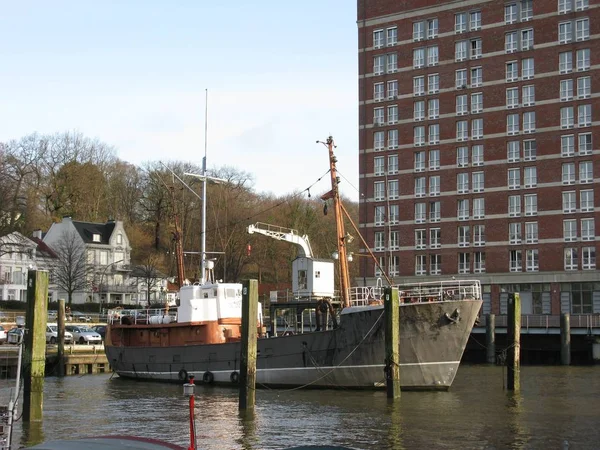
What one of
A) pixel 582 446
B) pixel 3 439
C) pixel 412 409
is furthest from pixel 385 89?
pixel 3 439

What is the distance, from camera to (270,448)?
2325cm

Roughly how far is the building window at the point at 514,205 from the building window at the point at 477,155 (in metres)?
4.34

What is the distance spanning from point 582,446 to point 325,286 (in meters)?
20.1

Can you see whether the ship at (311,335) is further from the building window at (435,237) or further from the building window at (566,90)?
the building window at (566,90)

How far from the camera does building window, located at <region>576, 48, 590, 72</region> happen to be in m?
75.4

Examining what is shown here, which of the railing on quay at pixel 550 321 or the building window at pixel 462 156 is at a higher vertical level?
the building window at pixel 462 156

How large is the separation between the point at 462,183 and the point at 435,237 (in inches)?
218

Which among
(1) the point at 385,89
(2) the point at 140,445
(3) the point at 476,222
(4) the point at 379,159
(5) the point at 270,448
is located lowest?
(5) the point at 270,448

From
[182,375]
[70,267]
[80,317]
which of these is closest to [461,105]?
[80,317]

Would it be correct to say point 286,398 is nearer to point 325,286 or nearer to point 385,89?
point 325,286

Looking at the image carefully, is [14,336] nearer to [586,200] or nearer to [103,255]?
[586,200]

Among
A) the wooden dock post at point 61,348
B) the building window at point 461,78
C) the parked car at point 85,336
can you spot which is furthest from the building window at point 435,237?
the wooden dock post at point 61,348

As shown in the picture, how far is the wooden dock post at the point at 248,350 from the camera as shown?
2978cm

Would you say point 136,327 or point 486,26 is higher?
point 486,26
